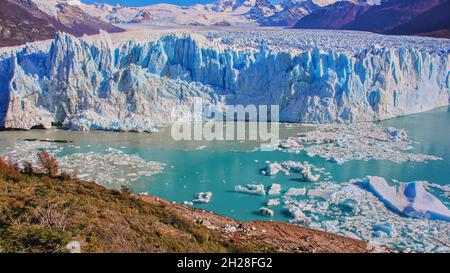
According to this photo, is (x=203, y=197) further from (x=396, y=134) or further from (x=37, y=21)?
(x=37, y=21)

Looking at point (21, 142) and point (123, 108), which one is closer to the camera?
point (21, 142)

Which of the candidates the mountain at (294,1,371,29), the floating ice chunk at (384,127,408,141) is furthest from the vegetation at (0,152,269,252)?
the mountain at (294,1,371,29)

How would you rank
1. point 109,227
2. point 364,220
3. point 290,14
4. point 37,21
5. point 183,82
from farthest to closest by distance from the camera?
point 290,14 < point 37,21 < point 183,82 < point 364,220 < point 109,227

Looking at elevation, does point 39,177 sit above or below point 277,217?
above

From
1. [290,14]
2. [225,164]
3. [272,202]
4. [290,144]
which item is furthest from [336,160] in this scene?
[290,14]

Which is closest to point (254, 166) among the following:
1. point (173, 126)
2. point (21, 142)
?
point (173, 126)

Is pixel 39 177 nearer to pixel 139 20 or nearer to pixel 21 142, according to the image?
pixel 21 142
